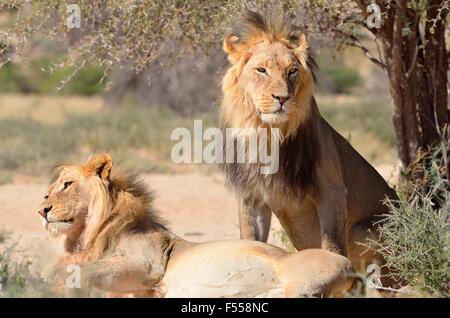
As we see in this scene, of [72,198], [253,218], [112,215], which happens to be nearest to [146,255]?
[112,215]

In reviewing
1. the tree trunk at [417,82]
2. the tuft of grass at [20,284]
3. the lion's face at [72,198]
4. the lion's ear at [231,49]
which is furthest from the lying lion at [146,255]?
the tree trunk at [417,82]

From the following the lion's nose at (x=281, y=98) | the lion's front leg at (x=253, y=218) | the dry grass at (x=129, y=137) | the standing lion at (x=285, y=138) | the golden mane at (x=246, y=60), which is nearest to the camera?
the lion's nose at (x=281, y=98)

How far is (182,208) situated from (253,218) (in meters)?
5.16

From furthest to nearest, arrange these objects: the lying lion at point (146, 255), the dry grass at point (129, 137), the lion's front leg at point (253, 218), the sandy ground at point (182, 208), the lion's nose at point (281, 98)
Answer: the dry grass at point (129, 137), the sandy ground at point (182, 208), the lion's front leg at point (253, 218), the lion's nose at point (281, 98), the lying lion at point (146, 255)

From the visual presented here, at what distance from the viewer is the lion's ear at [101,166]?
20.7 feet

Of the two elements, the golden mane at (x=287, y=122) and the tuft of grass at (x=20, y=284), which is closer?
the tuft of grass at (x=20, y=284)

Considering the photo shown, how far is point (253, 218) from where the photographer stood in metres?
7.29

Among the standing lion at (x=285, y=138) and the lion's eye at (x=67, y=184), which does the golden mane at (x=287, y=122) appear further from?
the lion's eye at (x=67, y=184)

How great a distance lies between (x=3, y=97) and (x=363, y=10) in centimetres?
2434

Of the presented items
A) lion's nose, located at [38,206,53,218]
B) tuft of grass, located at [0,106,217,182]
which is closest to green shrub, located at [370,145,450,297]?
lion's nose, located at [38,206,53,218]

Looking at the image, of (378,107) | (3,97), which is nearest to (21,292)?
(378,107)

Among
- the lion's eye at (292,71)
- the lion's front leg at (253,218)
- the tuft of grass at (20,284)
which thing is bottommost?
the tuft of grass at (20,284)

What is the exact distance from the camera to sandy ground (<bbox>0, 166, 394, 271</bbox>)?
10555 mm

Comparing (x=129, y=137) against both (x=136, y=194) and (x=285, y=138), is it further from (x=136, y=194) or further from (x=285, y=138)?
(x=136, y=194)
